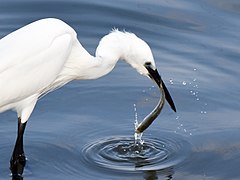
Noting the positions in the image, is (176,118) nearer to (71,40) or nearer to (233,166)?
(233,166)

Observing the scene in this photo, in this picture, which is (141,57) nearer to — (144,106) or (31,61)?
(31,61)

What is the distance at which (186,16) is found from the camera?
1236 centimetres

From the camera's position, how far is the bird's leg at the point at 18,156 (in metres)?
8.65

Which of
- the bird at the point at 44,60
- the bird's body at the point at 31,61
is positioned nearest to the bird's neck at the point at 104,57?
the bird at the point at 44,60

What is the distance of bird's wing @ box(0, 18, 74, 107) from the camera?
834 centimetres

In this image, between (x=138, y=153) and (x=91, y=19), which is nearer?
(x=138, y=153)

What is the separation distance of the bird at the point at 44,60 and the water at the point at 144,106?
22.8 inches

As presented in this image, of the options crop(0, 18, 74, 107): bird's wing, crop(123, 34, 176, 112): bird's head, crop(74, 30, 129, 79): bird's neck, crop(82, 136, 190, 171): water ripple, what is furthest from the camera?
crop(82, 136, 190, 171): water ripple

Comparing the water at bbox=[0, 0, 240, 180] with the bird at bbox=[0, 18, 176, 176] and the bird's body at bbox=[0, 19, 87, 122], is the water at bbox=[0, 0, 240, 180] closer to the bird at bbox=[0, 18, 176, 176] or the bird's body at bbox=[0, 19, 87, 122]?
the bird at bbox=[0, 18, 176, 176]

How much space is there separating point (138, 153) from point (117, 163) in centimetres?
29

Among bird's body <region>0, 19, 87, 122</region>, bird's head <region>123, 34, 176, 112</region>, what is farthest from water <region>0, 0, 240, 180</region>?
bird's head <region>123, 34, 176, 112</region>

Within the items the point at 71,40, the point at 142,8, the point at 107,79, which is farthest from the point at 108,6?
the point at 71,40

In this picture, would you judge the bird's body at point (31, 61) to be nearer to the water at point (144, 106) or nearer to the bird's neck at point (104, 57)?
the bird's neck at point (104, 57)

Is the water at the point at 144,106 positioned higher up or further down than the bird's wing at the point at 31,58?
further down
